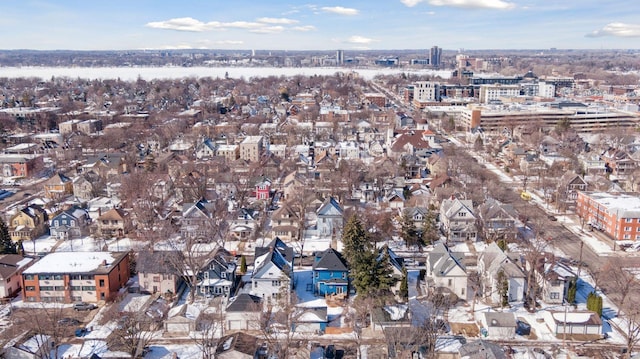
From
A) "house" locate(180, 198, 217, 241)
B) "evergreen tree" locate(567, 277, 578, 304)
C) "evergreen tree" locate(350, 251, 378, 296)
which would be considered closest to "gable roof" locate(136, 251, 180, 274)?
"house" locate(180, 198, 217, 241)

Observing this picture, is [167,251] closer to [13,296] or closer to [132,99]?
[13,296]

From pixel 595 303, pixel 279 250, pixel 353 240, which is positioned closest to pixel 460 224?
pixel 353 240

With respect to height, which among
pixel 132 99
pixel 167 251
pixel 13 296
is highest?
pixel 132 99

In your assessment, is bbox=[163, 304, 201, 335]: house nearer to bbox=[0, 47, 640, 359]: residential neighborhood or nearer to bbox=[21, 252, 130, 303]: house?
bbox=[0, 47, 640, 359]: residential neighborhood

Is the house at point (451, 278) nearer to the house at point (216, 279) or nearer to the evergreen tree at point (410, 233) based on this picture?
the evergreen tree at point (410, 233)

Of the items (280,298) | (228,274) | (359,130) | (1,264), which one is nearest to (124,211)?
(1,264)
